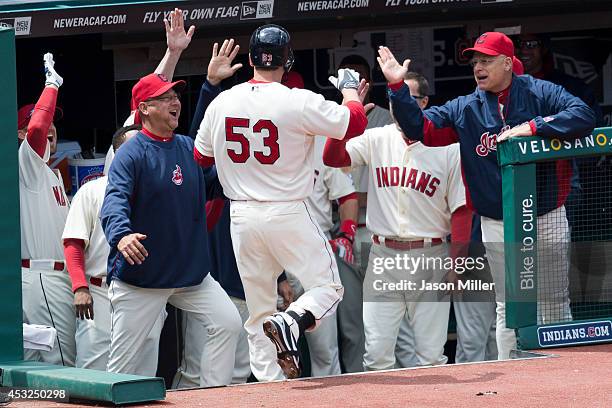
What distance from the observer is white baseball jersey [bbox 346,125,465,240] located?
7.06 metres

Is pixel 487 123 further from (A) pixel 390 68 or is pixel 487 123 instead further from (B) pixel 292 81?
(B) pixel 292 81

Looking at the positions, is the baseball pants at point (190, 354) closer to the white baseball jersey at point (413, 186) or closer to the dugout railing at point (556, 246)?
the white baseball jersey at point (413, 186)

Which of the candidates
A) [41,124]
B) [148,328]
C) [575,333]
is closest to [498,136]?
[575,333]

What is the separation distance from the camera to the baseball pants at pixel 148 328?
243 inches

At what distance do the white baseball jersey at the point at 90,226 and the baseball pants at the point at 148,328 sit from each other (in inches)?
20.6

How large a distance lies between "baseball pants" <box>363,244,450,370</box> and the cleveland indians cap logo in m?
1.42

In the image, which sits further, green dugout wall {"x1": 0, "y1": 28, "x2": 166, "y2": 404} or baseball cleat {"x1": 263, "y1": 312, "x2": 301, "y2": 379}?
green dugout wall {"x1": 0, "y1": 28, "x2": 166, "y2": 404}

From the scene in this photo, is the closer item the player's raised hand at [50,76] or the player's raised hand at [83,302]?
the player's raised hand at [83,302]

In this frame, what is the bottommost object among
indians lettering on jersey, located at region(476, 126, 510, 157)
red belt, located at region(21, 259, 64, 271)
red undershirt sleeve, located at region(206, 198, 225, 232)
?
red belt, located at region(21, 259, 64, 271)

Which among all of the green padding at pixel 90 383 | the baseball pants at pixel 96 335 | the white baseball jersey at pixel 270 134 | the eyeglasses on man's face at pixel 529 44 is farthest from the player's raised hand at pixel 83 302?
the eyeglasses on man's face at pixel 529 44

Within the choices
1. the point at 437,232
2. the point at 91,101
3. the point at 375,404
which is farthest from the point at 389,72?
the point at 91,101

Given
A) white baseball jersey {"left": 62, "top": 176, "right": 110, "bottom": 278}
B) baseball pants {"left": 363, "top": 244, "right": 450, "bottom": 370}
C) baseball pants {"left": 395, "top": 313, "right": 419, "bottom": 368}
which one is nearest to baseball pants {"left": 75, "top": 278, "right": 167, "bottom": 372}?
white baseball jersey {"left": 62, "top": 176, "right": 110, "bottom": 278}

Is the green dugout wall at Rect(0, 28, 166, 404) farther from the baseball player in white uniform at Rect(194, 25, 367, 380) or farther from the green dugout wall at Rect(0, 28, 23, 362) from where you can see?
the baseball player in white uniform at Rect(194, 25, 367, 380)

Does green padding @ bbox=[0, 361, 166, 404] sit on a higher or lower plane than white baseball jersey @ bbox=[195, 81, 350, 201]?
lower
